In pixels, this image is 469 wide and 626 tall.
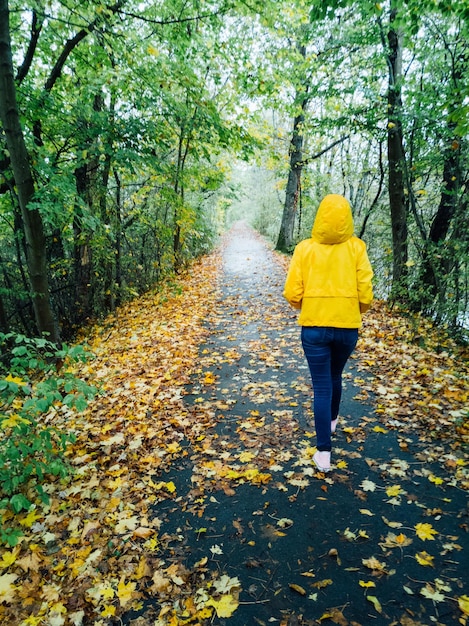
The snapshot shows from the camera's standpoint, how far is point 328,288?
117 inches

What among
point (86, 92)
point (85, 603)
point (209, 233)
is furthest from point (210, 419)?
point (209, 233)

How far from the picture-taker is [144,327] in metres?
8.08

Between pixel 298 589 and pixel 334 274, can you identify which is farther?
pixel 334 274

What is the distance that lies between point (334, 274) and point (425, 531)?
2085 millimetres

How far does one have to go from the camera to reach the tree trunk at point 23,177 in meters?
4.59

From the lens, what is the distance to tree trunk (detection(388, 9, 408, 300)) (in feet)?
23.2

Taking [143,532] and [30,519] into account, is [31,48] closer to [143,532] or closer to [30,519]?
[30,519]

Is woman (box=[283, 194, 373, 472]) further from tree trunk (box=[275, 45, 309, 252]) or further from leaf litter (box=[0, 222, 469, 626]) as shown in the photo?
tree trunk (box=[275, 45, 309, 252])

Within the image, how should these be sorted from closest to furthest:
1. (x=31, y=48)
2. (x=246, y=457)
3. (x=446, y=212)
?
1. (x=246, y=457)
2. (x=31, y=48)
3. (x=446, y=212)

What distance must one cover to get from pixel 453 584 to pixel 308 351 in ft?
5.92

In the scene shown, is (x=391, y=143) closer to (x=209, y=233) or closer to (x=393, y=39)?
(x=393, y=39)

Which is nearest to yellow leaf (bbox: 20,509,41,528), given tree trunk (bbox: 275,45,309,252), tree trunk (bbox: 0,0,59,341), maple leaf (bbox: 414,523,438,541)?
tree trunk (bbox: 0,0,59,341)

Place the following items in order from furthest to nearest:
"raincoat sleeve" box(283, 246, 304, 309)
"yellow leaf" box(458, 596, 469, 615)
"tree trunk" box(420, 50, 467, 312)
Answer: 1. "tree trunk" box(420, 50, 467, 312)
2. "raincoat sleeve" box(283, 246, 304, 309)
3. "yellow leaf" box(458, 596, 469, 615)

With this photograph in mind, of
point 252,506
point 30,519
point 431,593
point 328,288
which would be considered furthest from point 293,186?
point 431,593
